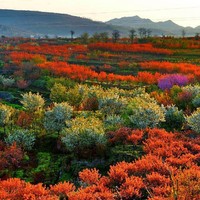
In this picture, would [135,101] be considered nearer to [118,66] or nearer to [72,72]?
[72,72]

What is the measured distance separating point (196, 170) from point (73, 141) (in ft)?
21.1

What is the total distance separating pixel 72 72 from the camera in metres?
45.8

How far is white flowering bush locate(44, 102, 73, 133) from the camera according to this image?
19003 mm

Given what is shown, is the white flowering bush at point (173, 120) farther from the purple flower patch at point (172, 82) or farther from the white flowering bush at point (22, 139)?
the purple flower patch at point (172, 82)

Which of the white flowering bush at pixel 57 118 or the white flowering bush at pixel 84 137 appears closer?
the white flowering bush at pixel 84 137

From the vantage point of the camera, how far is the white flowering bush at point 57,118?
19.0 m

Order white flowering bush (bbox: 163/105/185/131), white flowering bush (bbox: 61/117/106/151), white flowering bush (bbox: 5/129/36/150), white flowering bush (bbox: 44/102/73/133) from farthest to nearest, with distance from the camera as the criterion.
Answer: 1. white flowering bush (bbox: 163/105/185/131)
2. white flowering bush (bbox: 44/102/73/133)
3. white flowering bush (bbox: 5/129/36/150)
4. white flowering bush (bbox: 61/117/106/151)

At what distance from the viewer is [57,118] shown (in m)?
19.3

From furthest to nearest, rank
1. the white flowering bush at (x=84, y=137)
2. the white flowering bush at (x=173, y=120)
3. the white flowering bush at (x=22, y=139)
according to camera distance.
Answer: the white flowering bush at (x=173, y=120), the white flowering bush at (x=22, y=139), the white flowering bush at (x=84, y=137)

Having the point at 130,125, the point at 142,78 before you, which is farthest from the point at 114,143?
the point at 142,78

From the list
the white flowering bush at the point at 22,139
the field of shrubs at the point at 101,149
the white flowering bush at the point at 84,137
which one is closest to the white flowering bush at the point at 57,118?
the field of shrubs at the point at 101,149

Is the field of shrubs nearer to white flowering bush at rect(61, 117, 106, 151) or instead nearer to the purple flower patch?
white flowering bush at rect(61, 117, 106, 151)

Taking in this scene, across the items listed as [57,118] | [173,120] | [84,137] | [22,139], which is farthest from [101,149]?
[173,120]

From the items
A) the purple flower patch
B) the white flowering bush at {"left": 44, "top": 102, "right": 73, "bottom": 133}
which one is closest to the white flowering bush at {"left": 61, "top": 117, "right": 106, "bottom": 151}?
the white flowering bush at {"left": 44, "top": 102, "right": 73, "bottom": 133}
